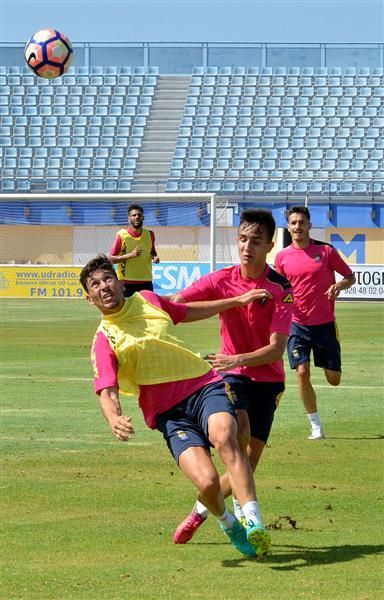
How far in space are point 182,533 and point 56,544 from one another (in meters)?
0.80

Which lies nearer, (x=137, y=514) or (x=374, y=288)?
(x=137, y=514)

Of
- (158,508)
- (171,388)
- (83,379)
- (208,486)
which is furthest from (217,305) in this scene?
(83,379)

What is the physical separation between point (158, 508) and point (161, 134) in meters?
41.1

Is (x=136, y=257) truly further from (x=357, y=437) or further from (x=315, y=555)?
(x=315, y=555)

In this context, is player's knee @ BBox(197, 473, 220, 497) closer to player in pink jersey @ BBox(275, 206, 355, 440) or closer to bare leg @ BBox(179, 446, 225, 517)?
bare leg @ BBox(179, 446, 225, 517)

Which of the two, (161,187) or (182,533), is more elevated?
(161,187)

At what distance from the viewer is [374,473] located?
10359 millimetres

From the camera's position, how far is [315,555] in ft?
24.2

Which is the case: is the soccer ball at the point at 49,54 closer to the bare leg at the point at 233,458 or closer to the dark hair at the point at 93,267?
the dark hair at the point at 93,267

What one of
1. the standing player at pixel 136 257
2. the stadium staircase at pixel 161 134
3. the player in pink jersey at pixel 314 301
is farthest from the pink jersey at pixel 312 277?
the stadium staircase at pixel 161 134

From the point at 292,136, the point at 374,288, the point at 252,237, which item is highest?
the point at 292,136
